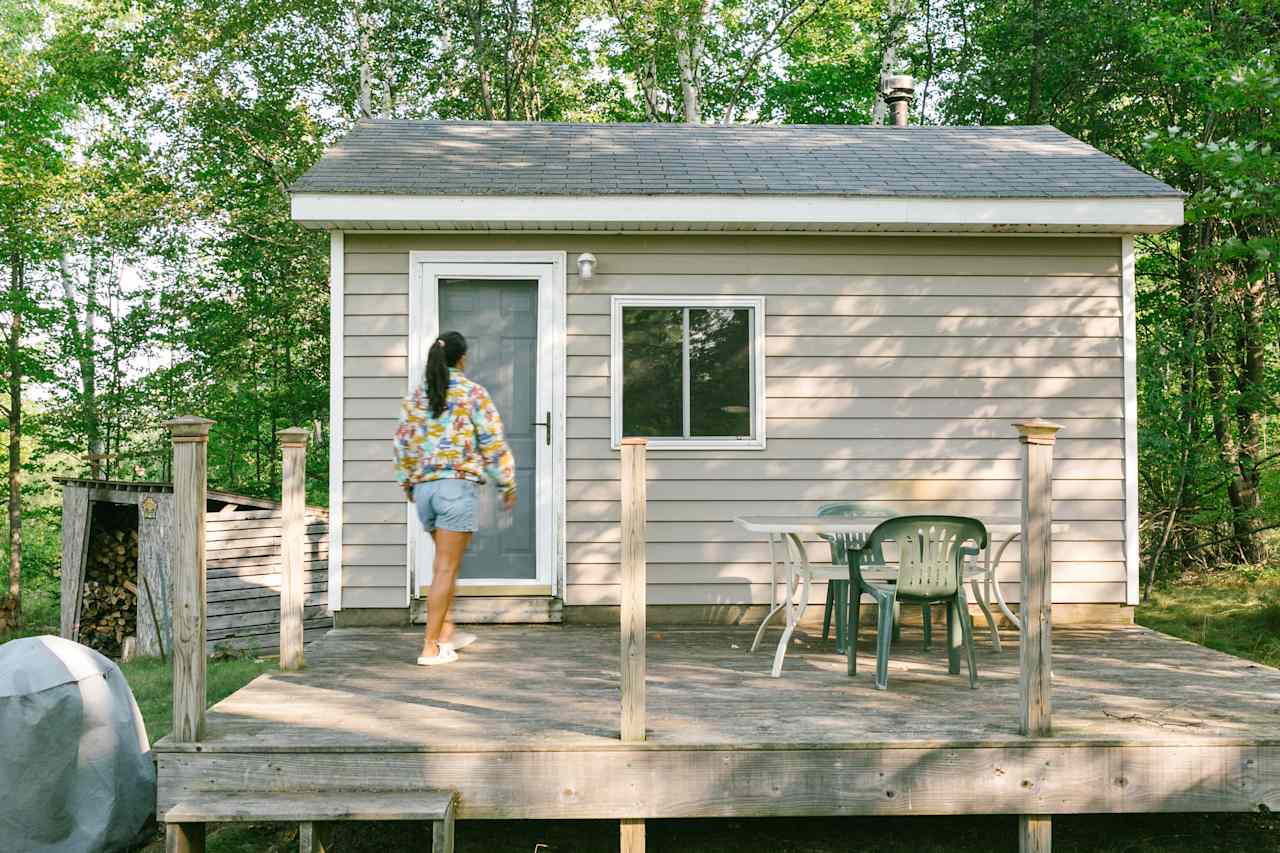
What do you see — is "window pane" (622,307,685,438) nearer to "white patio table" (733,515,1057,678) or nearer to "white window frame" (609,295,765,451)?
"white window frame" (609,295,765,451)

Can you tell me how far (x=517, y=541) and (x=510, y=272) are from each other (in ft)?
5.22

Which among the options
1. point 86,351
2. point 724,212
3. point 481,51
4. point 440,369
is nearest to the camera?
point 440,369

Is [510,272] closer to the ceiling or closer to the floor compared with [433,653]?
closer to the ceiling

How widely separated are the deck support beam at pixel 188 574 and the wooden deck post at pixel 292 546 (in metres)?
1.16

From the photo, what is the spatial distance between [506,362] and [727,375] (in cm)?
132

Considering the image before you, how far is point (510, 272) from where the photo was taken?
592 centimetres

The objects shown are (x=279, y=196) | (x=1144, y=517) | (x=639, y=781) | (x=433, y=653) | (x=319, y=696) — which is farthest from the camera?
(x=279, y=196)

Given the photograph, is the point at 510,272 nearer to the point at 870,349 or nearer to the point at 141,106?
the point at 870,349

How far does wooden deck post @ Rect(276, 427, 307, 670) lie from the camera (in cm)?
446

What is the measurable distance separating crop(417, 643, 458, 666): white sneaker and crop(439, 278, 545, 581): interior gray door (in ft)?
4.08

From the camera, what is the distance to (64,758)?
3629 mm

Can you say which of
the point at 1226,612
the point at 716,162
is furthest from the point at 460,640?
the point at 1226,612

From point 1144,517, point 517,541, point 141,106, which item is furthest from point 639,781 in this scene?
point 141,106

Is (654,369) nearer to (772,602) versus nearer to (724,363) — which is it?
(724,363)
